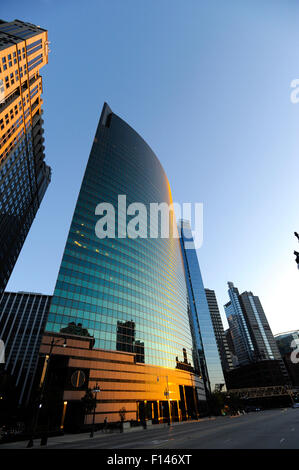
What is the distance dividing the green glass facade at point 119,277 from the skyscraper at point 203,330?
3236 cm

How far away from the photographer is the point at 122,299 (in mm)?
60656

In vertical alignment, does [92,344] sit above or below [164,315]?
below

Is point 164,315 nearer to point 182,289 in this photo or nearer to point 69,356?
point 182,289

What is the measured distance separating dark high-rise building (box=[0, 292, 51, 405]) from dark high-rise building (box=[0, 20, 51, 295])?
201ft

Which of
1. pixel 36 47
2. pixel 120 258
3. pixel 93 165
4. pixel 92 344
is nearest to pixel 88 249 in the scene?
pixel 120 258

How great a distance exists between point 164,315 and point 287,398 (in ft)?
328

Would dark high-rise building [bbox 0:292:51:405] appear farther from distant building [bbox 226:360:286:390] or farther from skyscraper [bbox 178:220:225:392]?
distant building [bbox 226:360:286:390]

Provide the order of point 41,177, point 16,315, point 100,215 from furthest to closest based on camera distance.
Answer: point 16,315, point 41,177, point 100,215

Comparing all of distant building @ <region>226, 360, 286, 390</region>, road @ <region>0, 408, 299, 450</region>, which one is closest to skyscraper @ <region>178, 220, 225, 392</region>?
distant building @ <region>226, 360, 286, 390</region>

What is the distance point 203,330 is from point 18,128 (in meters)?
132

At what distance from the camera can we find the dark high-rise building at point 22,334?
140 meters

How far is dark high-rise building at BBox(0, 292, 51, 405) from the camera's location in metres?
140

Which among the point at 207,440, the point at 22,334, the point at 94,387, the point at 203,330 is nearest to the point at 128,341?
the point at 94,387

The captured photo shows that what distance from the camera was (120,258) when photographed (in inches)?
2581
